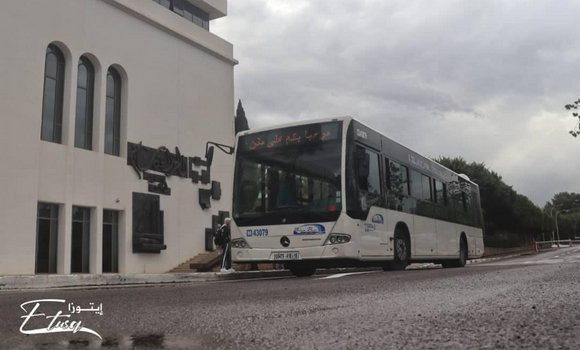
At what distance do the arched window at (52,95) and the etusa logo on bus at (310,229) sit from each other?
35.8ft

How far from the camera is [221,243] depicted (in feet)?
54.3

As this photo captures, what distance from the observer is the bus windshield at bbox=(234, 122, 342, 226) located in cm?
1107

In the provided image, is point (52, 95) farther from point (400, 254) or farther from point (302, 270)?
point (400, 254)

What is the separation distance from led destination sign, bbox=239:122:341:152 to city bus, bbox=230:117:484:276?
21 millimetres

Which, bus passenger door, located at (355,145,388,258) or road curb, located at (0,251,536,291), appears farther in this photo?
bus passenger door, located at (355,145,388,258)

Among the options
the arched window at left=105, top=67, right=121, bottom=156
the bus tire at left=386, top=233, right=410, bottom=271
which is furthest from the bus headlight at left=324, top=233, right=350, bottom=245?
the arched window at left=105, top=67, right=121, bottom=156

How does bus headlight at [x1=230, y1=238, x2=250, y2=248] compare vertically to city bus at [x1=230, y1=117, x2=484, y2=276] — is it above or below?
below

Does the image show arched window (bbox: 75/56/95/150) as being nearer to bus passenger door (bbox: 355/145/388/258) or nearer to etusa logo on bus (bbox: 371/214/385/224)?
bus passenger door (bbox: 355/145/388/258)

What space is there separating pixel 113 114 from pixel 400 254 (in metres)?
12.8

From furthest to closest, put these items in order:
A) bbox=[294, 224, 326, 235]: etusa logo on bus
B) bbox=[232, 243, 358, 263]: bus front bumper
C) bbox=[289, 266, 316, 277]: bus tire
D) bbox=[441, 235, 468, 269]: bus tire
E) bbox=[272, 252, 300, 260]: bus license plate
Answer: bbox=[441, 235, 468, 269]: bus tire → bbox=[289, 266, 316, 277]: bus tire → bbox=[272, 252, 300, 260]: bus license plate → bbox=[294, 224, 326, 235]: etusa logo on bus → bbox=[232, 243, 358, 263]: bus front bumper

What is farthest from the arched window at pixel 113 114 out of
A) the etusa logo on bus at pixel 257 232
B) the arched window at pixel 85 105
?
the etusa logo on bus at pixel 257 232

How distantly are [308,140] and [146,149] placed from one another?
11.6 meters

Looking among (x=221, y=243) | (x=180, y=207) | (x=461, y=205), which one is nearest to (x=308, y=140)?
(x=221, y=243)

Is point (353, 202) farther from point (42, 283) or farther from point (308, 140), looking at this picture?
point (42, 283)
